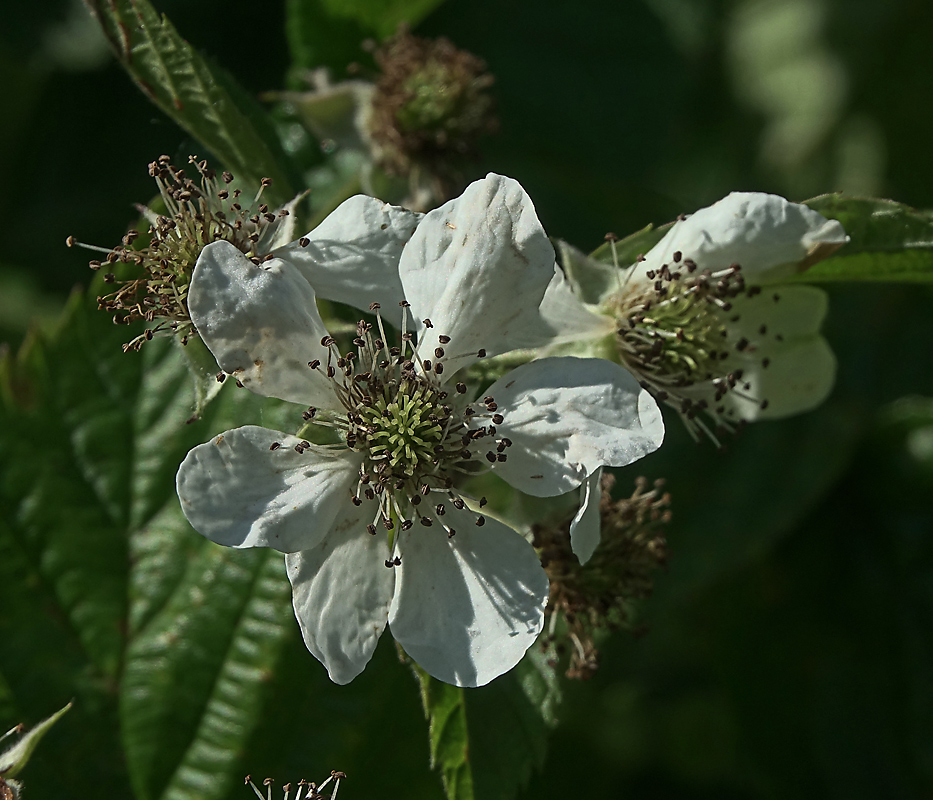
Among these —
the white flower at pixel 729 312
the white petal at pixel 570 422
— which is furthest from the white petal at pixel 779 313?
the white petal at pixel 570 422

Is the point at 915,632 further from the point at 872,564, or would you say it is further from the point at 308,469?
the point at 308,469

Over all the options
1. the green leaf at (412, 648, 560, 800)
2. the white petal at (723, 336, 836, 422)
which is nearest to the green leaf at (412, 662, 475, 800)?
the green leaf at (412, 648, 560, 800)

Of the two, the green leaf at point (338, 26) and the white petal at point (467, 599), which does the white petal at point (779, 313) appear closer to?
the white petal at point (467, 599)

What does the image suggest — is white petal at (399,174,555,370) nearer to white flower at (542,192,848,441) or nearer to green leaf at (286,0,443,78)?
white flower at (542,192,848,441)

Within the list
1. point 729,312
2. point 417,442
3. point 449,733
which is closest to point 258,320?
point 417,442

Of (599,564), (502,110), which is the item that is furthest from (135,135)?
(599,564)

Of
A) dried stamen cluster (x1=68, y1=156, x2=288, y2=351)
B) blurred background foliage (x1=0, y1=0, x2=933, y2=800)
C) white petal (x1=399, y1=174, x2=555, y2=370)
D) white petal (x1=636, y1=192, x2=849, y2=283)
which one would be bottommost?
blurred background foliage (x1=0, y1=0, x2=933, y2=800)

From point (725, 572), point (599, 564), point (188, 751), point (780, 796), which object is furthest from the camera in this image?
point (780, 796)
